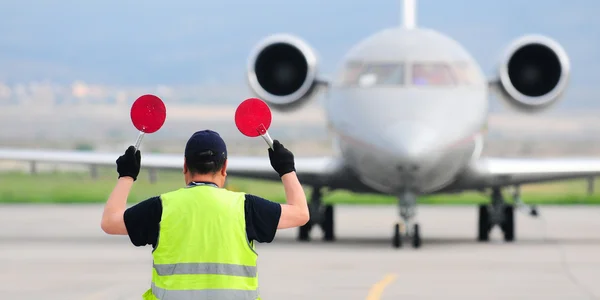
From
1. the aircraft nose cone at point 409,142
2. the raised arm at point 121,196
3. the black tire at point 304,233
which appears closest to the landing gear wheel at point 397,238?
the aircraft nose cone at point 409,142

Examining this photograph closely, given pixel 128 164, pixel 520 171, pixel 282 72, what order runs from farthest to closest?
pixel 282 72 → pixel 520 171 → pixel 128 164

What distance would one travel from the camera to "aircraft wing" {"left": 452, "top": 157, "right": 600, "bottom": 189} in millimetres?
21828

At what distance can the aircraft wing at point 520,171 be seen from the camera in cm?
2183

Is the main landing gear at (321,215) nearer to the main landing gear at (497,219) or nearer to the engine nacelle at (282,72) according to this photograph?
the engine nacelle at (282,72)

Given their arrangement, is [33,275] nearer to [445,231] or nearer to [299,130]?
[445,231]

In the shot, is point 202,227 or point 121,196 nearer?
point 202,227

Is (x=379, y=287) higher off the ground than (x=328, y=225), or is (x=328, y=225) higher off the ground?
(x=328, y=225)

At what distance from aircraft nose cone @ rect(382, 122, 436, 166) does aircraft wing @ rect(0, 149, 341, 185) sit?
7.86ft

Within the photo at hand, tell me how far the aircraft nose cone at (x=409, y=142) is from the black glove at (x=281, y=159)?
1298 cm

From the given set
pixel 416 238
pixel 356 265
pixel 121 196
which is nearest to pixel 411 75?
pixel 416 238

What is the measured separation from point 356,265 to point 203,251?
11.1m

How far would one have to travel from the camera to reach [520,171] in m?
22.2

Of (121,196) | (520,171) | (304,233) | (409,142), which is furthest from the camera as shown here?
(304,233)

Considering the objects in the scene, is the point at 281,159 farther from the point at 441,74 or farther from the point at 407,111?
the point at 441,74
